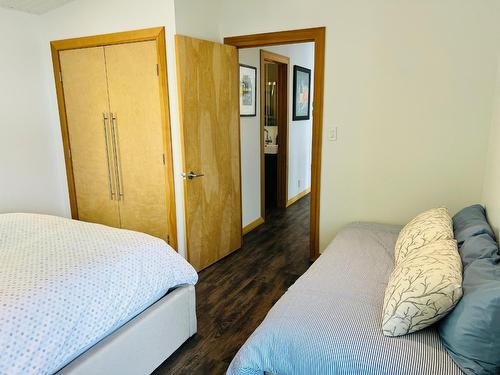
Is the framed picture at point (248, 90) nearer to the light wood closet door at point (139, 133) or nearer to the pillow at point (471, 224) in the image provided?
the light wood closet door at point (139, 133)

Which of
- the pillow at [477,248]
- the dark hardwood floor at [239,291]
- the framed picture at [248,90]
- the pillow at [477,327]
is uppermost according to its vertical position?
the framed picture at [248,90]

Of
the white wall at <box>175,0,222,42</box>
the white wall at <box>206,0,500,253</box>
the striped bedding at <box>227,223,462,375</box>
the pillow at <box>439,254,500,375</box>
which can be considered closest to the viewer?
the pillow at <box>439,254,500,375</box>

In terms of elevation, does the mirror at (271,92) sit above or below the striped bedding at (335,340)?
above

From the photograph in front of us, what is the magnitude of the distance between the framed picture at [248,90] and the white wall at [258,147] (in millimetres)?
59

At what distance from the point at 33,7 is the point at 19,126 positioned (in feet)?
3.55

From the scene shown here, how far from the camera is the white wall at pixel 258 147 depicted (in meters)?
3.91

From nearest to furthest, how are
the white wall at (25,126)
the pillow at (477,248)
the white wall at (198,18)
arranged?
the pillow at (477,248) < the white wall at (198,18) < the white wall at (25,126)

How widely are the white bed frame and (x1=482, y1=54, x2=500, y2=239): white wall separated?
69.4 inches

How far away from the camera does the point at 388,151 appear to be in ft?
9.34

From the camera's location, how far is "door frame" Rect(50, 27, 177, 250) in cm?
282

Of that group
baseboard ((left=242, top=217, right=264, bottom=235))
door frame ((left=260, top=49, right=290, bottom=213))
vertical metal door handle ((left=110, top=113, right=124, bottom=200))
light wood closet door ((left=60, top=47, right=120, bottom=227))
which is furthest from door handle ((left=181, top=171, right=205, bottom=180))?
door frame ((left=260, top=49, right=290, bottom=213))

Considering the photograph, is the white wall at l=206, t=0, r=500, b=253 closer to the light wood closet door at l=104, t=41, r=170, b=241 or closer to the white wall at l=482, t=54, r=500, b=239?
the white wall at l=482, t=54, r=500, b=239

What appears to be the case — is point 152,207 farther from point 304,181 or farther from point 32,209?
point 304,181

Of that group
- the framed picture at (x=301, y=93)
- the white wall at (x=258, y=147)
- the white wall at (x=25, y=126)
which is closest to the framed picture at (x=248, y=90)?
the white wall at (x=258, y=147)
